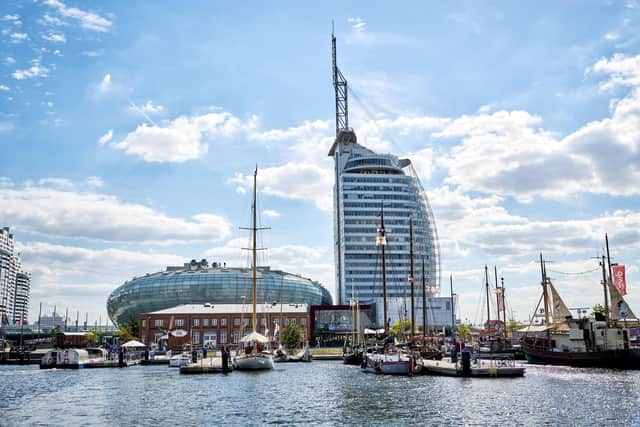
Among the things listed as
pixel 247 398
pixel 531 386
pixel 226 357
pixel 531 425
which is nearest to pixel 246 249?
pixel 226 357

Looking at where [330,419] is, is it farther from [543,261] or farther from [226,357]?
[543,261]

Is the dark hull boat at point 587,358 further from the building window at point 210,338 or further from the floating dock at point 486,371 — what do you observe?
the building window at point 210,338

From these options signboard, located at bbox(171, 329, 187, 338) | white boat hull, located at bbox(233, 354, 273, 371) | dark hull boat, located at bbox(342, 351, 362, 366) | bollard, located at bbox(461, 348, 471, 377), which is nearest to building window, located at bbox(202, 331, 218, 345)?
signboard, located at bbox(171, 329, 187, 338)

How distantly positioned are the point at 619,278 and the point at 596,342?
1014 centimetres

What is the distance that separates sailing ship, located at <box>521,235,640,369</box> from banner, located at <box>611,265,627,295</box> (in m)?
0.49

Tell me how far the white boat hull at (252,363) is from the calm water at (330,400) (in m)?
5.15

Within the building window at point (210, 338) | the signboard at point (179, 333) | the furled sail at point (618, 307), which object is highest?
the furled sail at point (618, 307)

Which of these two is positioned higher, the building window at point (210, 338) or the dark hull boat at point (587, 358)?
the building window at point (210, 338)

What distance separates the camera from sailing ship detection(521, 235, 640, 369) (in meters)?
76.0

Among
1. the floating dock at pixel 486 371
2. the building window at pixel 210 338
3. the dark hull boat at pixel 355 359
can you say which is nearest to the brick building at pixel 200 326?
the building window at pixel 210 338

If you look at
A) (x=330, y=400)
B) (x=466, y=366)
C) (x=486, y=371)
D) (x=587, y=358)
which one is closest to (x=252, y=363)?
(x=466, y=366)

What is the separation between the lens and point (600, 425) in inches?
1379

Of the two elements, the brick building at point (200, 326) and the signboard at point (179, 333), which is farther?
the brick building at point (200, 326)

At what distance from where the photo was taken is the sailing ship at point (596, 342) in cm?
7596
